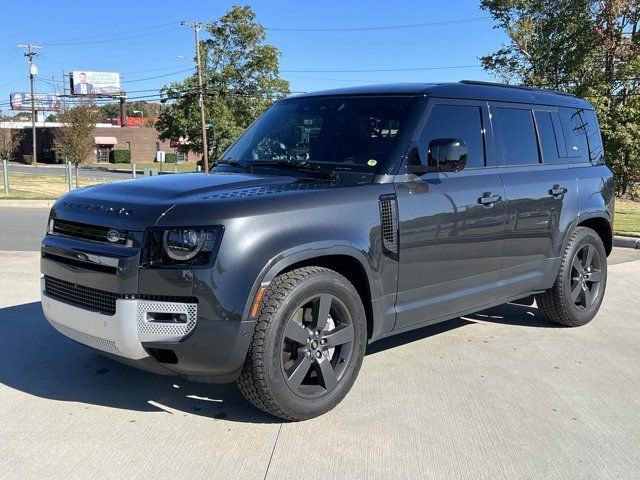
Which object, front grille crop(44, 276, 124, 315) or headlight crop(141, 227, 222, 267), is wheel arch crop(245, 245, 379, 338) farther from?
front grille crop(44, 276, 124, 315)

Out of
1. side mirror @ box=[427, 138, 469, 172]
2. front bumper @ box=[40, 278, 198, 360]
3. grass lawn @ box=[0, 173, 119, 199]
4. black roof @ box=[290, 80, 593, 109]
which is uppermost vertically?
black roof @ box=[290, 80, 593, 109]

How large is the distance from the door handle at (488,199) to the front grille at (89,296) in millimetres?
2338

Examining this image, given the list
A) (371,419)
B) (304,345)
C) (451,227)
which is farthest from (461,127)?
(371,419)

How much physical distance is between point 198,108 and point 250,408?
3879cm

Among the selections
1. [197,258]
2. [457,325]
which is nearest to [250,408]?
[197,258]

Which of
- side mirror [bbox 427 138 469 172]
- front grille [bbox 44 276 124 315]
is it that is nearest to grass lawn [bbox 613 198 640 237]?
side mirror [bbox 427 138 469 172]

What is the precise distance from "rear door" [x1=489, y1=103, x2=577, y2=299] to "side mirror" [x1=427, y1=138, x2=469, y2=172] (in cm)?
82

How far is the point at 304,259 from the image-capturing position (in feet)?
11.2

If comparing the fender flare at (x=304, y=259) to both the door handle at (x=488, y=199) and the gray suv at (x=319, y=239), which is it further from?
the door handle at (x=488, y=199)

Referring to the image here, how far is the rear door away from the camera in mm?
4793

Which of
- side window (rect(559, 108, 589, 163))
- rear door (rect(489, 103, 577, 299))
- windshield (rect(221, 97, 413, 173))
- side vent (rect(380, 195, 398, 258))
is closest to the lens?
side vent (rect(380, 195, 398, 258))

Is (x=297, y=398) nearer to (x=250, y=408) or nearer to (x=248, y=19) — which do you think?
(x=250, y=408)

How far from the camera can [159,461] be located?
3.14 m

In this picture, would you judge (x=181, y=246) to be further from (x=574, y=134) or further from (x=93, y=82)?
(x=93, y=82)
